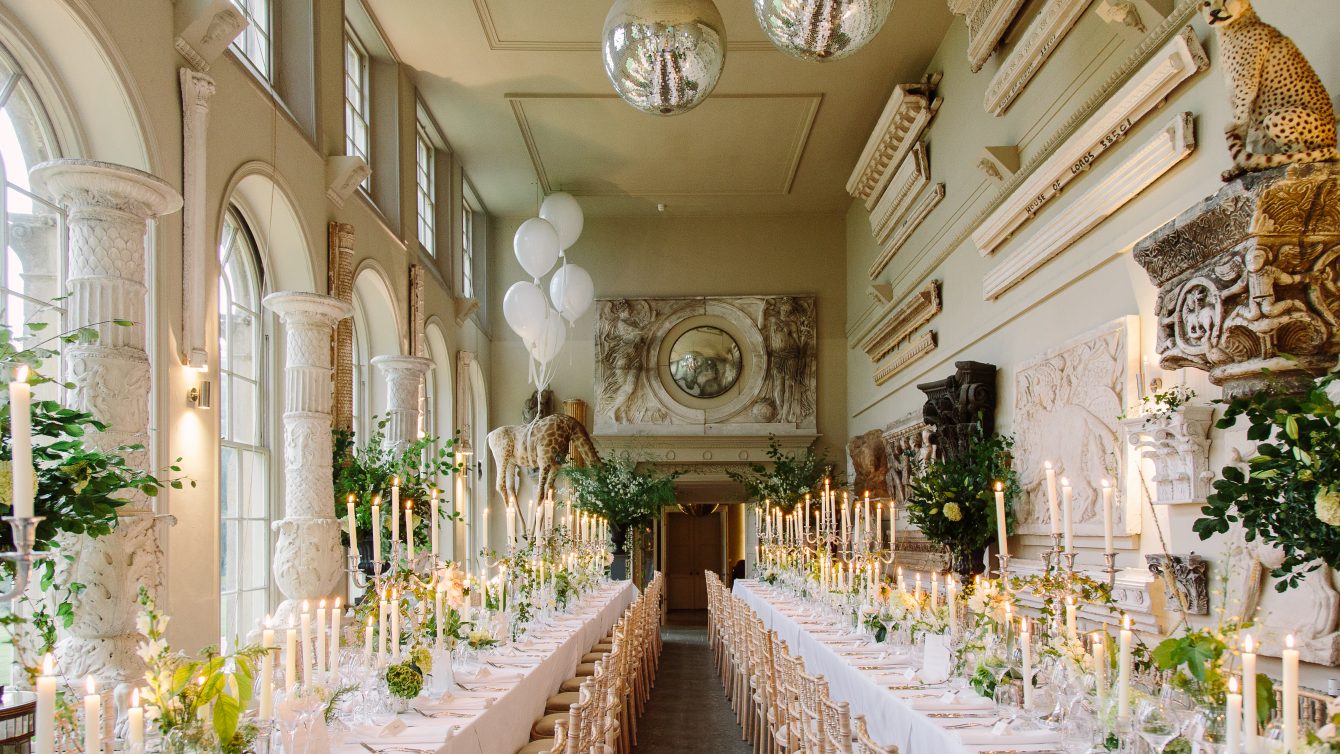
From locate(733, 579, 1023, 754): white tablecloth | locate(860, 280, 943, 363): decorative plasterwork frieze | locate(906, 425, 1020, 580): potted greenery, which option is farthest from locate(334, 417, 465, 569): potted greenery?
locate(860, 280, 943, 363): decorative plasterwork frieze

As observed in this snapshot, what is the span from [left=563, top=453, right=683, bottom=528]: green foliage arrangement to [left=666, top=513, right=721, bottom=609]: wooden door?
499 cm

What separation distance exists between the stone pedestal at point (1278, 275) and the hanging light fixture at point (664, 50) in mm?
2386

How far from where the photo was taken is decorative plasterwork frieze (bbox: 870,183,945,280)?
463 inches

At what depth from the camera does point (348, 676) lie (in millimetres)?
4613

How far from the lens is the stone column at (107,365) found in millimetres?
4684

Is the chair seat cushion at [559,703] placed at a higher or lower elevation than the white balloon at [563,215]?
lower

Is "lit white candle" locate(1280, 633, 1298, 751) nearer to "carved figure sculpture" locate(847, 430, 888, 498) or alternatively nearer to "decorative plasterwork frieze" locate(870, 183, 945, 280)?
"decorative plasterwork frieze" locate(870, 183, 945, 280)

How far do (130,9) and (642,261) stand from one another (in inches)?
504

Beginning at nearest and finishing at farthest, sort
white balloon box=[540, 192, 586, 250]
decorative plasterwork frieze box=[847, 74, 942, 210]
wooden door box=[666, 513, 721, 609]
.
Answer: decorative plasterwork frieze box=[847, 74, 942, 210] < white balloon box=[540, 192, 586, 250] < wooden door box=[666, 513, 721, 609]

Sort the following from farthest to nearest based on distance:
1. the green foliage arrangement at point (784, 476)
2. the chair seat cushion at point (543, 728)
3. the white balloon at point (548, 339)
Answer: the green foliage arrangement at point (784, 476)
the white balloon at point (548, 339)
the chair seat cushion at point (543, 728)

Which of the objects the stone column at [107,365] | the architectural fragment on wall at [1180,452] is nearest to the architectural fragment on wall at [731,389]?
the architectural fragment on wall at [1180,452]

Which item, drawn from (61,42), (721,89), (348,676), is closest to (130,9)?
(61,42)

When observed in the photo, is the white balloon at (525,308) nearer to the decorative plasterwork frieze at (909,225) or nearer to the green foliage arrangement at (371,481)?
the decorative plasterwork frieze at (909,225)

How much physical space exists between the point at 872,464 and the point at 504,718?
10.9 metres
